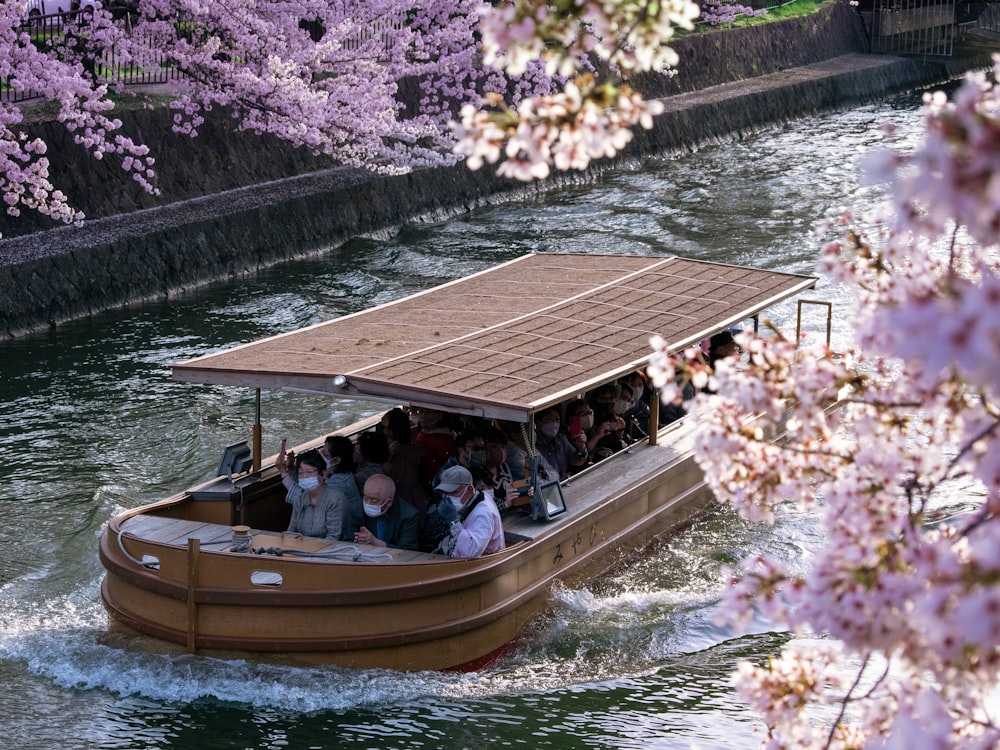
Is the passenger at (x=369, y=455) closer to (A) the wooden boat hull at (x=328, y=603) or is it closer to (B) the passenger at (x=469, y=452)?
(B) the passenger at (x=469, y=452)

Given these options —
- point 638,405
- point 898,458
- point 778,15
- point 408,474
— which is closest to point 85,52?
point 638,405

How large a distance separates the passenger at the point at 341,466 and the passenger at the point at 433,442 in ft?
1.79

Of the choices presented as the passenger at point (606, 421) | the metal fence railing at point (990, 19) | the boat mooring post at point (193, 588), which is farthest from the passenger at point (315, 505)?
the metal fence railing at point (990, 19)

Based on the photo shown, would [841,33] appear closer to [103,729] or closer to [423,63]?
[423,63]

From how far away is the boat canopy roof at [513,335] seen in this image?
9.20 meters

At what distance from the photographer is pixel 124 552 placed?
30.0 feet

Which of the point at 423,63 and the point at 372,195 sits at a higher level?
the point at 423,63

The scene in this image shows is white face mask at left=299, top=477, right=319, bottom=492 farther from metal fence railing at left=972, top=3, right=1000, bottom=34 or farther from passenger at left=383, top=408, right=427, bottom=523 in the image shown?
metal fence railing at left=972, top=3, right=1000, bottom=34

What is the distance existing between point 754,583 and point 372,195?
19109 mm

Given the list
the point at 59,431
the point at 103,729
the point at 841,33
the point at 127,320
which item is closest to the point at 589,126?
the point at 103,729

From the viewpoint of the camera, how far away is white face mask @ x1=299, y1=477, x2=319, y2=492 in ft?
30.8

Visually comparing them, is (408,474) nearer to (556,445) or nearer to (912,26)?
(556,445)

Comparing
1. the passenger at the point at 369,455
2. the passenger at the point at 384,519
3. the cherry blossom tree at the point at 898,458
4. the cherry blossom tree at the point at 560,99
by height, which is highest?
the cherry blossom tree at the point at 560,99

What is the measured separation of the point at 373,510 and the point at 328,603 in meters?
0.86
